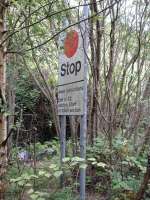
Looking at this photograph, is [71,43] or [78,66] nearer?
[78,66]

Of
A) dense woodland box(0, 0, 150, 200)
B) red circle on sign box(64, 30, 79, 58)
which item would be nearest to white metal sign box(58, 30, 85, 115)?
red circle on sign box(64, 30, 79, 58)

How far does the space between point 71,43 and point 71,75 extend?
0.41 meters

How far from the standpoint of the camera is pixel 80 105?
4297 mm

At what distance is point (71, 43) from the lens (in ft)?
15.3

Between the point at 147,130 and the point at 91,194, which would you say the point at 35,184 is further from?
the point at 147,130

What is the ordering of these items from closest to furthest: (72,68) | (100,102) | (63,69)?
(72,68) < (63,69) < (100,102)

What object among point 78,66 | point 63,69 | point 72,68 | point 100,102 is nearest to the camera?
point 78,66

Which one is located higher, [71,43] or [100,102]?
[71,43]

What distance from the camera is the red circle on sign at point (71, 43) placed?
14.9 feet

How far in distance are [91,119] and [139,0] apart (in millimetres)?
2099

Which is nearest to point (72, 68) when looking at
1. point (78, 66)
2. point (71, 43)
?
point (78, 66)

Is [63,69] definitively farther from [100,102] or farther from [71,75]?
[100,102]

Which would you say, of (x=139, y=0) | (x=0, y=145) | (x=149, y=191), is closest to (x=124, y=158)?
(x=149, y=191)

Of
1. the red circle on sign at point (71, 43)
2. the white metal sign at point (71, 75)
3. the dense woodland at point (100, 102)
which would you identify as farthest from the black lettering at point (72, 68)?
the dense woodland at point (100, 102)
